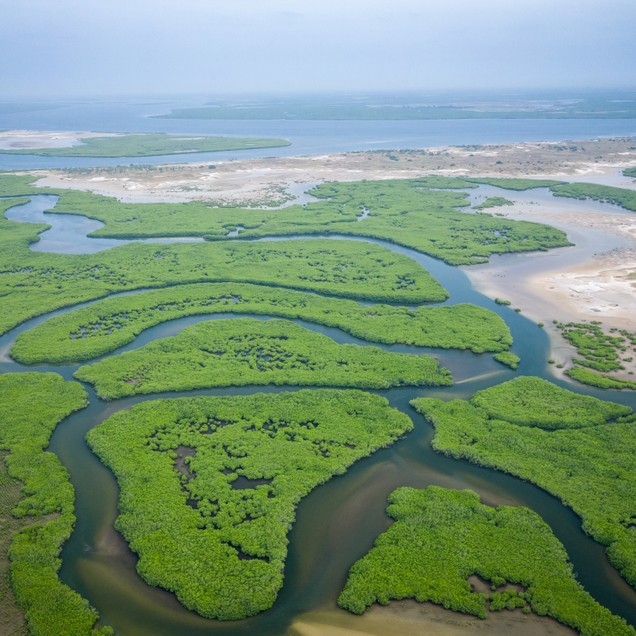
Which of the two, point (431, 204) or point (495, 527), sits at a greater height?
point (431, 204)

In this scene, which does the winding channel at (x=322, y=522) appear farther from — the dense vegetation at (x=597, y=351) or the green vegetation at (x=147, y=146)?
the green vegetation at (x=147, y=146)

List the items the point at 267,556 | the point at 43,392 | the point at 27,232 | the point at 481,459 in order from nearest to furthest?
the point at 267,556 < the point at 481,459 < the point at 43,392 < the point at 27,232

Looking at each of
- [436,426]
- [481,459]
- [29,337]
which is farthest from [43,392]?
[481,459]

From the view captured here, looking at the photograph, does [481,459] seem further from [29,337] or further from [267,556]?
[29,337]

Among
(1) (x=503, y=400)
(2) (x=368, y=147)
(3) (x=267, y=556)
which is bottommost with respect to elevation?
(3) (x=267, y=556)

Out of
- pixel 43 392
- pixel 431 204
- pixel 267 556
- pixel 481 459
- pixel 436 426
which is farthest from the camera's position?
pixel 431 204

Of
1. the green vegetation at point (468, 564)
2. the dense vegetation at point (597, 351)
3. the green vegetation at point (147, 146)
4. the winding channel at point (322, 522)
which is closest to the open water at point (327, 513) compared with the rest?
the winding channel at point (322, 522)

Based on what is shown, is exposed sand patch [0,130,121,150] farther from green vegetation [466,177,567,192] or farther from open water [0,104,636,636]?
open water [0,104,636,636]
